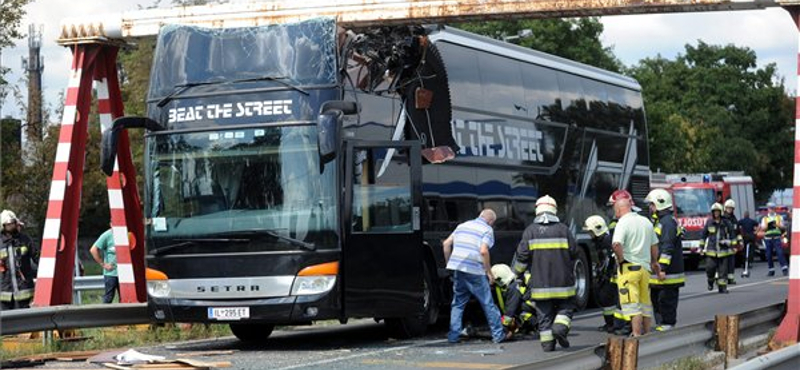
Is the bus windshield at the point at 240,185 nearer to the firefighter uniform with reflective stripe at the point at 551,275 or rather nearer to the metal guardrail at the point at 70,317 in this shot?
the metal guardrail at the point at 70,317

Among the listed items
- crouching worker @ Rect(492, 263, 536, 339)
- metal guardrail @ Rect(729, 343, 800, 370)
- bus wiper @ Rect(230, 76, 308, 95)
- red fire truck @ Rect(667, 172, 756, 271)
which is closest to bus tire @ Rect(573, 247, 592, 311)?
crouching worker @ Rect(492, 263, 536, 339)

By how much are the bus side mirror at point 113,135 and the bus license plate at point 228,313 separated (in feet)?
5.98

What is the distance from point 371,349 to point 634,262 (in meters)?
2.97

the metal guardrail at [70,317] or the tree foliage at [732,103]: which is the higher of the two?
the tree foliage at [732,103]

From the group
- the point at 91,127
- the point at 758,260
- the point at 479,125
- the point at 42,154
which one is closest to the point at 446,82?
the point at 479,125

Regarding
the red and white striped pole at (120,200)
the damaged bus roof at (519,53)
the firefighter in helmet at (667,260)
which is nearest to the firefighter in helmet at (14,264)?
the red and white striped pole at (120,200)

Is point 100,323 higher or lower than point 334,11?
lower

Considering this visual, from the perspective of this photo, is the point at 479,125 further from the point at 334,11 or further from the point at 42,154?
the point at 42,154

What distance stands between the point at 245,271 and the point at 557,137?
301 inches

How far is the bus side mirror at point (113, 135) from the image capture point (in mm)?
14766

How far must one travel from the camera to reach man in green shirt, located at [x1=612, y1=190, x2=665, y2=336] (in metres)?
15.1

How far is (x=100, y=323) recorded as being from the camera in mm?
15891

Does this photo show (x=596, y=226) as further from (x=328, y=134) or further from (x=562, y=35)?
(x=562, y=35)

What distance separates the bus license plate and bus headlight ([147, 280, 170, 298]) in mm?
585
